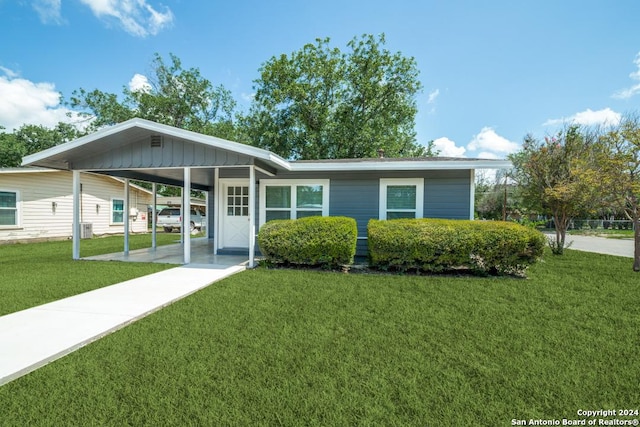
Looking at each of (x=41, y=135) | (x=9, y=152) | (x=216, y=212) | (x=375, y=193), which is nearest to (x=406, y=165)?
(x=375, y=193)

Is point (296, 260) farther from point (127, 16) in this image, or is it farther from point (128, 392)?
point (127, 16)

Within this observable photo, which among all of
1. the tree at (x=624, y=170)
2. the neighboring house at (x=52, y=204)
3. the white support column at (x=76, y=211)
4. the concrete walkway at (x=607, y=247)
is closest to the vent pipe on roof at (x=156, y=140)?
the white support column at (x=76, y=211)

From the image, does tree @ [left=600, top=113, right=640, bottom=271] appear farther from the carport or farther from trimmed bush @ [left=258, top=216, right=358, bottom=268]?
the carport

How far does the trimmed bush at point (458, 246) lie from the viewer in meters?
6.06

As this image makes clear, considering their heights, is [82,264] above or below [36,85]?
below

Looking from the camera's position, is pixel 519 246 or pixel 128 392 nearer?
pixel 128 392

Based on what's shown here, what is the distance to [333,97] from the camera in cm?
2086

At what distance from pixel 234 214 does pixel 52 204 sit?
9.92m

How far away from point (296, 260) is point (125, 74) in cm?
2567

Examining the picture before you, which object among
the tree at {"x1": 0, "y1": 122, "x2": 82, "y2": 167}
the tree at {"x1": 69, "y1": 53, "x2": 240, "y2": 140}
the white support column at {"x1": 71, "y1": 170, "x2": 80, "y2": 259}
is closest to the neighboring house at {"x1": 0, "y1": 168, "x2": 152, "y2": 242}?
the white support column at {"x1": 71, "y1": 170, "x2": 80, "y2": 259}

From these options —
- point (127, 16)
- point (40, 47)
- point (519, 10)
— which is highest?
point (127, 16)

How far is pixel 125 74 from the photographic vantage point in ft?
77.6

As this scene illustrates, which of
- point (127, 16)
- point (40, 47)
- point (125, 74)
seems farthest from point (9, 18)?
point (125, 74)

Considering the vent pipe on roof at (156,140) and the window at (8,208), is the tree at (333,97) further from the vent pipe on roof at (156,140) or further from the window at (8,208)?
the vent pipe on roof at (156,140)
